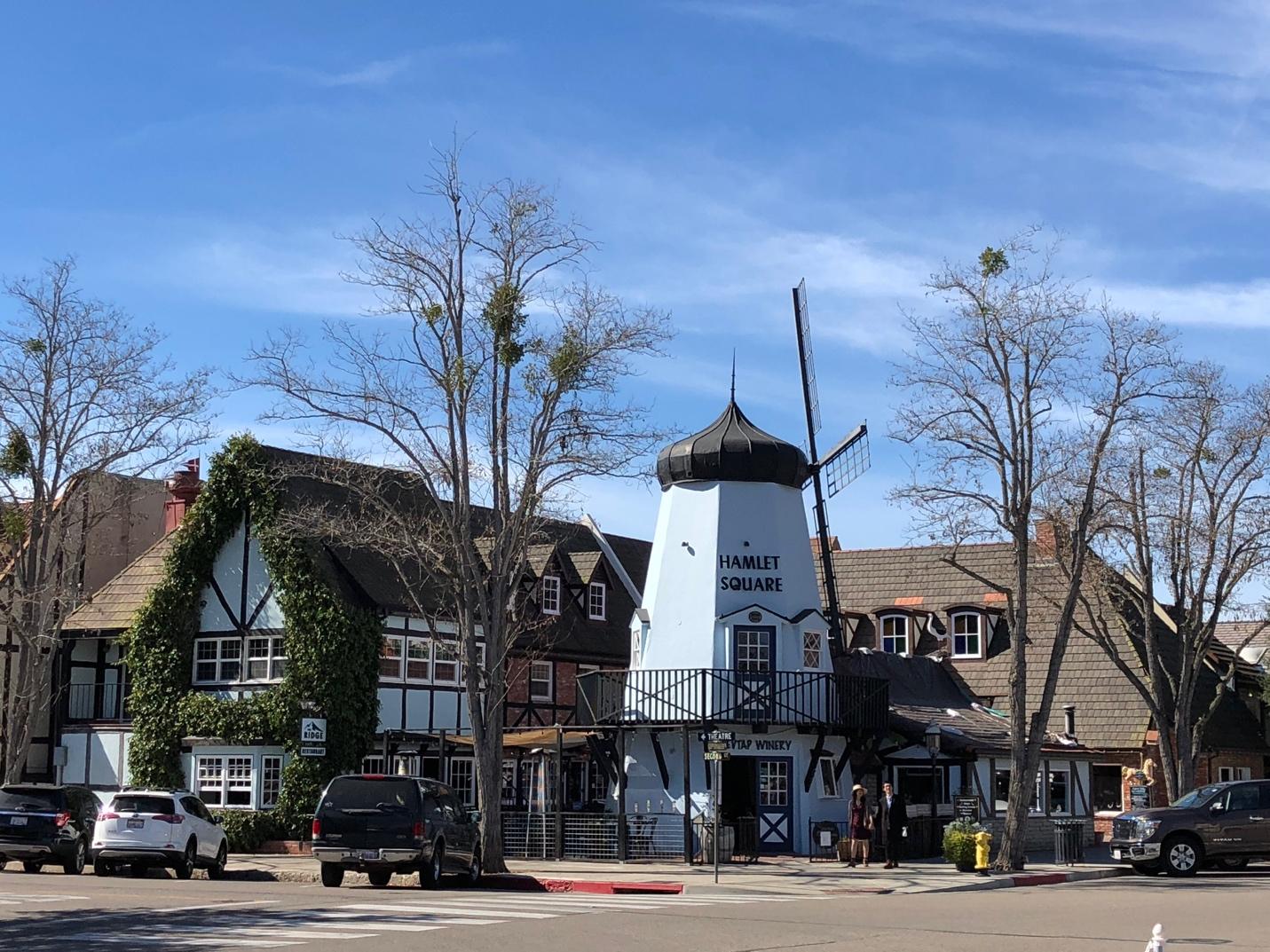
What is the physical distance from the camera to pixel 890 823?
106ft

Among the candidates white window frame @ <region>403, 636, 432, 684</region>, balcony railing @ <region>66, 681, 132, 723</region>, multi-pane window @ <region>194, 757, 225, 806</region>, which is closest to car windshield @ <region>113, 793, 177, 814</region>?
multi-pane window @ <region>194, 757, 225, 806</region>

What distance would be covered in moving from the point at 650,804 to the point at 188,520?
1371 cm

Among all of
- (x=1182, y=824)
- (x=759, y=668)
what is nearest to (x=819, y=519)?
(x=759, y=668)

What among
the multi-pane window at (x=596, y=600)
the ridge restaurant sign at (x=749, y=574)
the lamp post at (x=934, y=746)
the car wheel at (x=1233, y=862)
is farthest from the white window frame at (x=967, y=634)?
the car wheel at (x=1233, y=862)

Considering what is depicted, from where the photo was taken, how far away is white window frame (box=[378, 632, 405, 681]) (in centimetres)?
3747

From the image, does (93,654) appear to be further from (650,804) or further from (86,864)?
(650,804)

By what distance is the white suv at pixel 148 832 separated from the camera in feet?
86.8

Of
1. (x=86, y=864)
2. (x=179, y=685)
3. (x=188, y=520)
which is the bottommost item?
(x=86, y=864)

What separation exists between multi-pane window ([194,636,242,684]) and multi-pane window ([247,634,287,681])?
1.02ft

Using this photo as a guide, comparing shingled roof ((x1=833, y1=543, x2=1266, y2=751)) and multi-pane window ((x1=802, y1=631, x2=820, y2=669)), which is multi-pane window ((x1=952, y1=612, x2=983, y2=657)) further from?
multi-pane window ((x1=802, y1=631, x2=820, y2=669))

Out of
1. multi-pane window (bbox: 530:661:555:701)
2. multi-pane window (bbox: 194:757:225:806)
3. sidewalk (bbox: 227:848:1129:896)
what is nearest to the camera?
sidewalk (bbox: 227:848:1129:896)

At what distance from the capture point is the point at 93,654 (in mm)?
41906

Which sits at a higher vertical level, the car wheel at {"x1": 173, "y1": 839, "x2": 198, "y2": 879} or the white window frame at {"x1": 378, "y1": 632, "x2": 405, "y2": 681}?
the white window frame at {"x1": 378, "y1": 632, "x2": 405, "y2": 681}

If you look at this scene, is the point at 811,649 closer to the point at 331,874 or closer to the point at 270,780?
the point at 270,780
